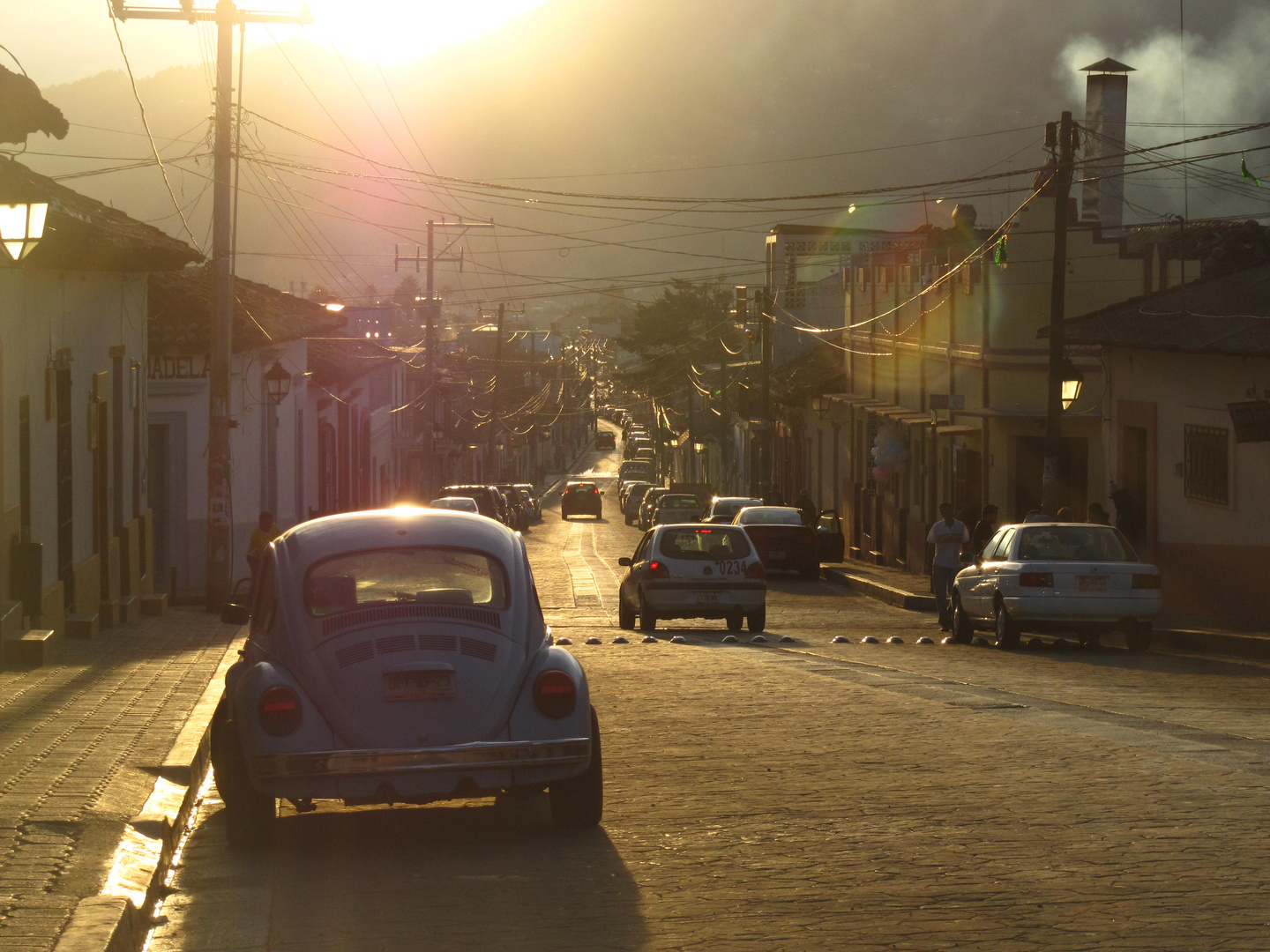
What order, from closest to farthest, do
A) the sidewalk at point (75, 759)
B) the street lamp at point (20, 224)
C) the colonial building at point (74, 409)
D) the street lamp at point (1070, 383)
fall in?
the sidewalk at point (75, 759) < the street lamp at point (20, 224) < the colonial building at point (74, 409) < the street lamp at point (1070, 383)

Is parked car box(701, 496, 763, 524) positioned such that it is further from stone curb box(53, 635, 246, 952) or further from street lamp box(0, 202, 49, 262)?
stone curb box(53, 635, 246, 952)

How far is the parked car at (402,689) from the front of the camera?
786 centimetres

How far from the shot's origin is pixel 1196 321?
23.5m

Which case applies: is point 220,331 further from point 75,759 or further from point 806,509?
point 806,509

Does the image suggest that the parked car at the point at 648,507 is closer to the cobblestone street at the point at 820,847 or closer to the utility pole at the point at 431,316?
the utility pole at the point at 431,316

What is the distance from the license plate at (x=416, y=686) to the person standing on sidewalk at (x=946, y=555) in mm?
16928

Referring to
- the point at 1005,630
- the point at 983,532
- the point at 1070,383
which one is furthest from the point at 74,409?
the point at 1070,383

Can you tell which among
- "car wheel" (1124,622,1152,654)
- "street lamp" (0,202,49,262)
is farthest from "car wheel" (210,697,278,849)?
"car wheel" (1124,622,1152,654)

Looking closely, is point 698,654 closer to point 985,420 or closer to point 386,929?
point 386,929

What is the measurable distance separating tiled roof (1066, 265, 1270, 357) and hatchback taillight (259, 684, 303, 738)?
1515cm

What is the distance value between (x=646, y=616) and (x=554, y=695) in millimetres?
15467

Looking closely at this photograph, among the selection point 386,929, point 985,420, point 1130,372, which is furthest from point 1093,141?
point 386,929

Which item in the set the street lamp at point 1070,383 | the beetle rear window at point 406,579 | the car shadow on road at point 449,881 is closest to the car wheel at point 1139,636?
the street lamp at point 1070,383

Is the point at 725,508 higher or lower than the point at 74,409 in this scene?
lower
